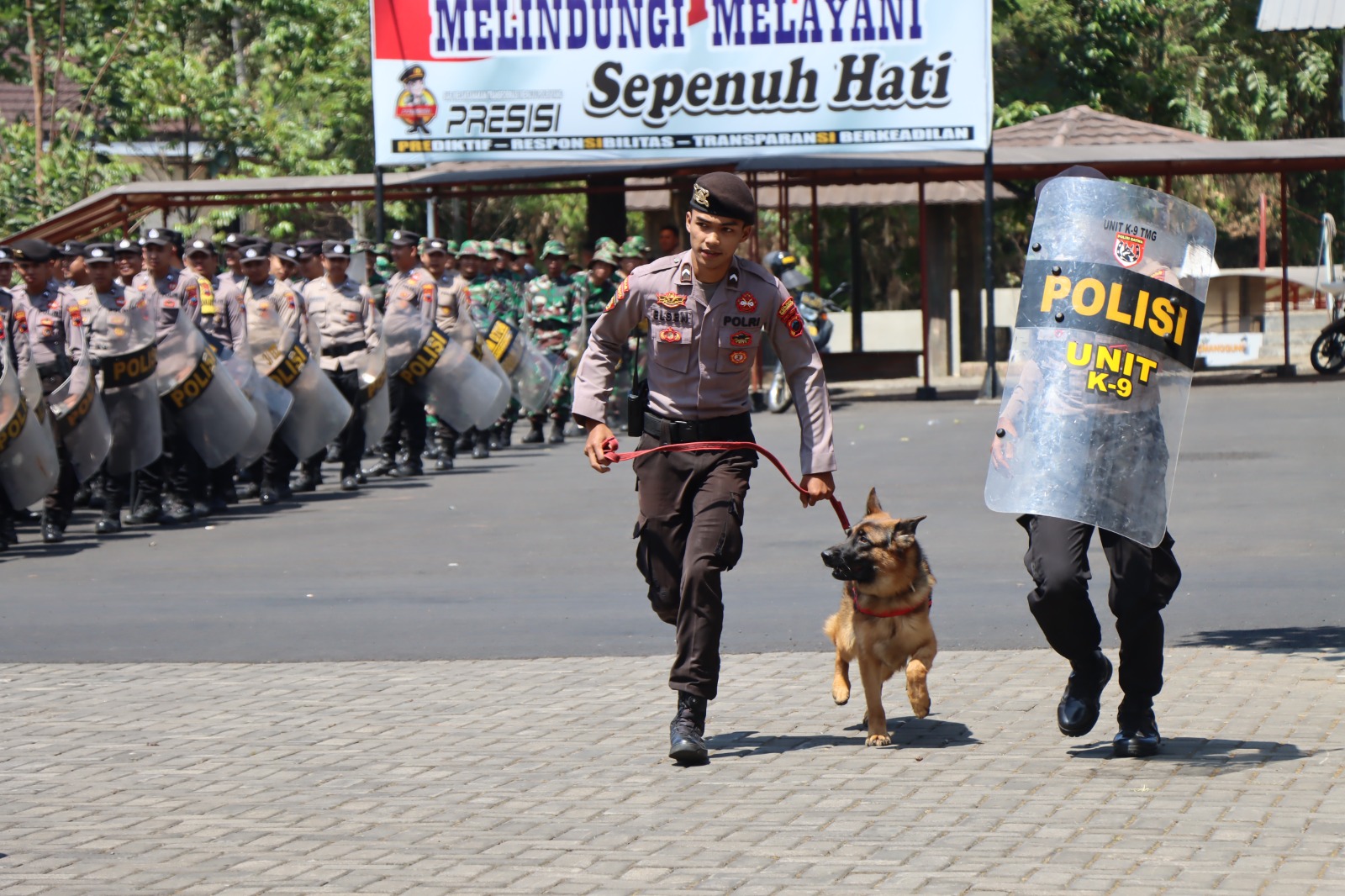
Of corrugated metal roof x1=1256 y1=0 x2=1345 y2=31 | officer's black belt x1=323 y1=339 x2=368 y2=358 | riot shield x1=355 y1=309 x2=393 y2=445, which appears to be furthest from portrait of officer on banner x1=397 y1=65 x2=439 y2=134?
corrugated metal roof x1=1256 y1=0 x2=1345 y2=31

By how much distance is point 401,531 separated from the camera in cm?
1342

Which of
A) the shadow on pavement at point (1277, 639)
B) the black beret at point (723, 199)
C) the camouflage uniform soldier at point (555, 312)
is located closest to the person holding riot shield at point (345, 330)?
the camouflage uniform soldier at point (555, 312)

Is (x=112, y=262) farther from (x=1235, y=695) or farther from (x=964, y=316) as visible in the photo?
(x=964, y=316)

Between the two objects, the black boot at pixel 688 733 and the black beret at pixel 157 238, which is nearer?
the black boot at pixel 688 733

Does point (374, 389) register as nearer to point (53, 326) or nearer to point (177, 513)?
point (177, 513)

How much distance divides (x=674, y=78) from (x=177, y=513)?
1126 cm

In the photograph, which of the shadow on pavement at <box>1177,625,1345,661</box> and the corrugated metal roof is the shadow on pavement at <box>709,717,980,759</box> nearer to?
the shadow on pavement at <box>1177,625,1345,661</box>

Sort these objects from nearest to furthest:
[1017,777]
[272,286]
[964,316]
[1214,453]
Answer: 1. [1017,777]
2. [272,286]
3. [1214,453]
4. [964,316]

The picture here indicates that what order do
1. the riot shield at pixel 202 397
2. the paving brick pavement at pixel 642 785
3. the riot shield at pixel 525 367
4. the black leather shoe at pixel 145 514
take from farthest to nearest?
the riot shield at pixel 525 367 → the black leather shoe at pixel 145 514 → the riot shield at pixel 202 397 → the paving brick pavement at pixel 642 785

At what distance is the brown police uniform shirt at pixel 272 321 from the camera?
15477mm

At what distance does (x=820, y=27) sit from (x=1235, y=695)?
17436 millimetres

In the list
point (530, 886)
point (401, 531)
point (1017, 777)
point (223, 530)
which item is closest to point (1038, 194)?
point (1017, 777)

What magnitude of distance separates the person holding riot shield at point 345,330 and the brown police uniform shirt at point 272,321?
697 millimetres

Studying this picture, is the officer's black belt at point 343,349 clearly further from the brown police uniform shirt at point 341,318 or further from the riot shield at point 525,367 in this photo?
the riot shield at point 525,367
